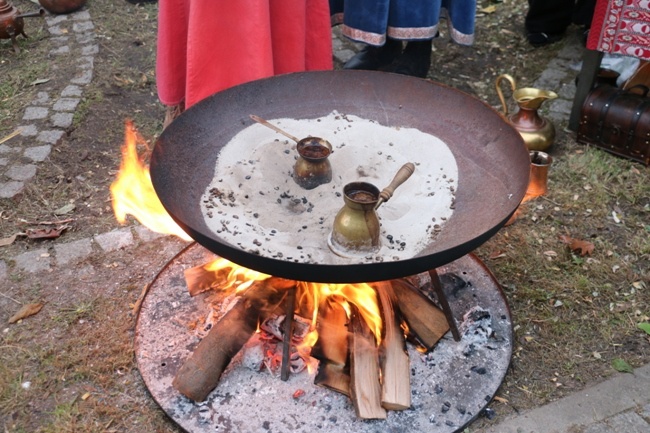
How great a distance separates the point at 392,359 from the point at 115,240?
5.79ft

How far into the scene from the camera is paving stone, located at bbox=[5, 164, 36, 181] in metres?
4.01

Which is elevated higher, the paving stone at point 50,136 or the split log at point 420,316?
the split log at point 420,316

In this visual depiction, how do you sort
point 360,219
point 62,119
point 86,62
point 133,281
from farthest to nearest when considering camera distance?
point 86,62, point 62,119, point 133,281, point 360,219

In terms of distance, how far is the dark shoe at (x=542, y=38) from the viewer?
567 cm

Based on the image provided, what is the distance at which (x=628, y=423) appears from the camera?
2.68 m

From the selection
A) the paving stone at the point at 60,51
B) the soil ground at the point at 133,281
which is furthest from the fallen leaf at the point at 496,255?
the paving stone at the point at 60,51

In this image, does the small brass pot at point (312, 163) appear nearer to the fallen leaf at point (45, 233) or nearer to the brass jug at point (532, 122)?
the fallen leaf at point (45, 233)

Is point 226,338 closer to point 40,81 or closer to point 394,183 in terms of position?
point 394,183

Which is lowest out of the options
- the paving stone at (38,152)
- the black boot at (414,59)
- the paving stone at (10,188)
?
the paving stone at (10,188)

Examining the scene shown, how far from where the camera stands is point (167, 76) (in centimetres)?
365

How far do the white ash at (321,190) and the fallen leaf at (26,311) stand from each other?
1.19 m

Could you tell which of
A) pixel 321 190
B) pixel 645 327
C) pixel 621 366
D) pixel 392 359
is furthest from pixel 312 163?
pixel 645 327

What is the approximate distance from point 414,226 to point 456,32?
239 cm

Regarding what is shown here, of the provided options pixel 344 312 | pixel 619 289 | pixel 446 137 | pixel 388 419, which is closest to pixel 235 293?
pixel 344 312
